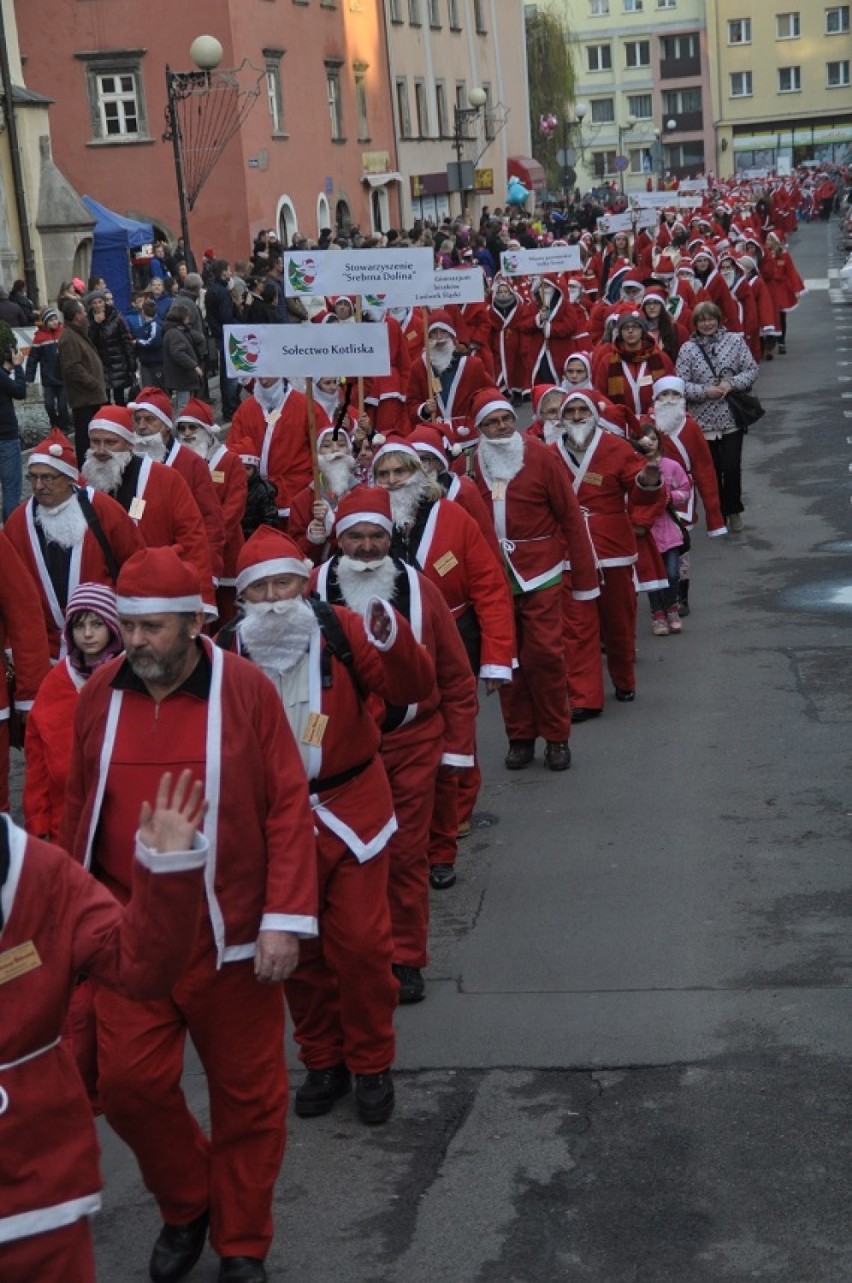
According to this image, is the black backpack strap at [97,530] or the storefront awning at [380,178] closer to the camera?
the black backpack strap at [97,530]

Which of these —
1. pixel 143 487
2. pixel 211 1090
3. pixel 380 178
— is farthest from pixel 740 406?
pixel 380 178

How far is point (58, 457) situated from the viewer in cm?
852

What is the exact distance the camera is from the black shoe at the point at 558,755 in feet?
33.4

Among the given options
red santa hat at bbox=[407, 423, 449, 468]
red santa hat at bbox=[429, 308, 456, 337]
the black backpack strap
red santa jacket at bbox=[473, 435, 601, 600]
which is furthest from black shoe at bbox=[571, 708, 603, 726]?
red santa hat at bbox=[429, 308, 456, 337]

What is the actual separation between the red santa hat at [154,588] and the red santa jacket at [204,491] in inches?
219

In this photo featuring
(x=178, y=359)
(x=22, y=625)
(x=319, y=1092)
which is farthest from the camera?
(x=178, y=359)

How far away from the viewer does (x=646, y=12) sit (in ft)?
375

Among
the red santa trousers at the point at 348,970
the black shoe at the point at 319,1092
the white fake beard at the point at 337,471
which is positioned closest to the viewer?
the red santa trousers at the point at 348,970

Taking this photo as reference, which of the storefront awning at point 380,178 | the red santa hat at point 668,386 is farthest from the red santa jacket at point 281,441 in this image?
the storefront awning at point 380,178

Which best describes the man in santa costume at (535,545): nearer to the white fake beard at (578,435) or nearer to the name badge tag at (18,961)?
the white fake beard at (578,435)

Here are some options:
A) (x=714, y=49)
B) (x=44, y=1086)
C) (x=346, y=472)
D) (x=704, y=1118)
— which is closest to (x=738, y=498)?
(x=346, y=472)

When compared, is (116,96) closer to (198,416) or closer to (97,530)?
(198,416)

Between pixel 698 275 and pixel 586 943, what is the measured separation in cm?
1768

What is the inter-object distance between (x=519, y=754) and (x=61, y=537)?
114 inches
